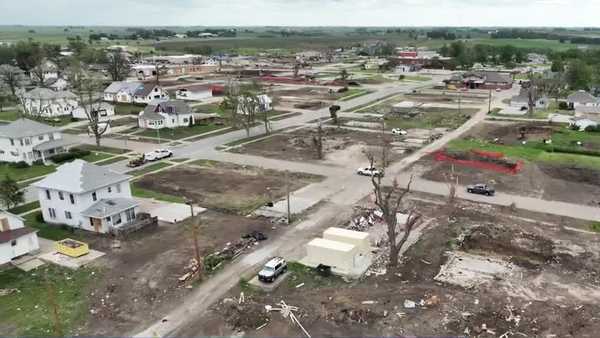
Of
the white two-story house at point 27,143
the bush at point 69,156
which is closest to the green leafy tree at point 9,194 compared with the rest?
the bush at point 69,156

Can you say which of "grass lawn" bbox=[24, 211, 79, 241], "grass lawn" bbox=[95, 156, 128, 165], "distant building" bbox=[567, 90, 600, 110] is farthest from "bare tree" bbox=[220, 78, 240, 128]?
"distant building" bbox=[567, 90, 600, 110]

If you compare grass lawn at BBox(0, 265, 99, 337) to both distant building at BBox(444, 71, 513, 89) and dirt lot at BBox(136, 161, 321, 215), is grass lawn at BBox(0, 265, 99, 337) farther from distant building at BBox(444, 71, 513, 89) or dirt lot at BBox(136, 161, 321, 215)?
distant building at BBox(444, 71, 513, 89)

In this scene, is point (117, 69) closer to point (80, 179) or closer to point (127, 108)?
point (127, 108)

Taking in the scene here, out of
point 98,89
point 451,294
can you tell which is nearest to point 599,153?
point 451,294

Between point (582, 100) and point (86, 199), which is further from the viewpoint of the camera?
point (582, 100)

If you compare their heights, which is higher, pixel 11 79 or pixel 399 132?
pixel 11 79

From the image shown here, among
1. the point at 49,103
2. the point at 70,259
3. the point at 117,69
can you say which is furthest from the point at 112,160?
the point at 117,69

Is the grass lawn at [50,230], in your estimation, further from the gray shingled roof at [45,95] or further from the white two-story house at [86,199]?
the gray shingled roof at [45,95]

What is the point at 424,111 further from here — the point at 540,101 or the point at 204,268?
the point at 204,268
